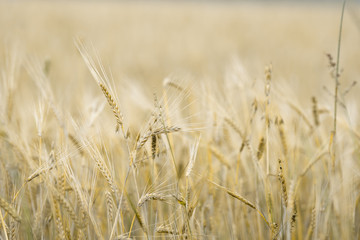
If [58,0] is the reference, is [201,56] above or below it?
below

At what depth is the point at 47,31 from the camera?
5.04 meters


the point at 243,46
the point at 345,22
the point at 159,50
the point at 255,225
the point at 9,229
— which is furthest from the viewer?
the point at 345,22

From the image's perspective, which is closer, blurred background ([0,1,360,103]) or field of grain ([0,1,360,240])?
field of grain ([0,1,360,240])

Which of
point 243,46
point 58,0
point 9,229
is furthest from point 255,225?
point 58,0

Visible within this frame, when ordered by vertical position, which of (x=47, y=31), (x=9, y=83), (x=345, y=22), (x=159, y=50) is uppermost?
(x=345, y=22)

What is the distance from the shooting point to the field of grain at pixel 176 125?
2.35 ft

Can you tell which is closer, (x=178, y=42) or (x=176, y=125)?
(x=176, y=125)

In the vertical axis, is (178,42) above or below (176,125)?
above

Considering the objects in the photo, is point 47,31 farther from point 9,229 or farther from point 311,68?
point 9,229

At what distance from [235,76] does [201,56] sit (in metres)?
3.28

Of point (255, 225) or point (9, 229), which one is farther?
point (255, 225)

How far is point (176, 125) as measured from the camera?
71cm

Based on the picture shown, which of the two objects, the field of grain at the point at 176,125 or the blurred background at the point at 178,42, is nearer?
the field of grain at the point at 176,125

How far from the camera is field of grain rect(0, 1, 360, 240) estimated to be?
0.72 metres
